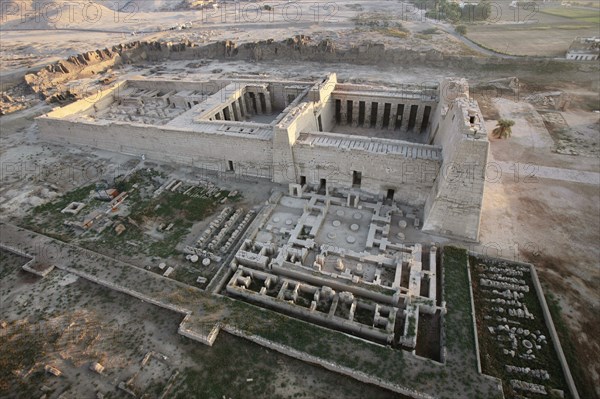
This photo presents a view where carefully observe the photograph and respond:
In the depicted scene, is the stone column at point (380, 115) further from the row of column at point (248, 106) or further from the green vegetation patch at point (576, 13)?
the green vegetation patch at point (576, 13)

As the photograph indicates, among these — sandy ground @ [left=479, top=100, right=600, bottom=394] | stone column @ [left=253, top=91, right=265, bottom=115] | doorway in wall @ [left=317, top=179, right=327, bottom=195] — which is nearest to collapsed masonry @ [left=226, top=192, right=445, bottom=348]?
doorway in wall @ [left=317, top=179, right=327, bottom=195]

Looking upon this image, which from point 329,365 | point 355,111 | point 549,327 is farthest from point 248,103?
point 549,327

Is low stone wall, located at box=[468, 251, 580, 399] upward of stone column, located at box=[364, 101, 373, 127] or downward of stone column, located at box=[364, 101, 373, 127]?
downward

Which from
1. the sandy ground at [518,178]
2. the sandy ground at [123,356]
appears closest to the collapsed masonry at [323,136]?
the sandy ground at [518,178]

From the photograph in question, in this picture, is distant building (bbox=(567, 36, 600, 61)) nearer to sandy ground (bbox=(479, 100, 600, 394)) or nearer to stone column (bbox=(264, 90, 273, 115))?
sandy ground (bbox=(479, 100, 600, 394))

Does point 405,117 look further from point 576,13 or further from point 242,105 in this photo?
point 576,13

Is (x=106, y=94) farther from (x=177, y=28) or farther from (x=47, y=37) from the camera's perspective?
(x=47, y=37)

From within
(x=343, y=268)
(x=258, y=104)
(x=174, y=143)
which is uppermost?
(x=258, y=104)
